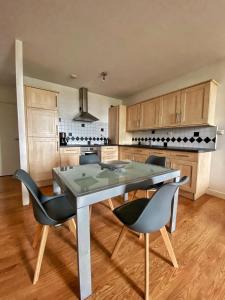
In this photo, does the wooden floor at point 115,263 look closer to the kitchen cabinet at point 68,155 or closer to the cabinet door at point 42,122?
the kitchen cabinet at point 68,155

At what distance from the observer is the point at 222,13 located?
5.06 ft

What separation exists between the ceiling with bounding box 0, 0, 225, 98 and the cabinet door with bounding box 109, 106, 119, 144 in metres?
1.27

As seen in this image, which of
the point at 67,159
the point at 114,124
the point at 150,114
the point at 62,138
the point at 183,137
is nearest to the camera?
the point at 183,137

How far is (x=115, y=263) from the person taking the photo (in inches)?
47.9

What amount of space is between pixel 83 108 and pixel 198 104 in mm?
2772

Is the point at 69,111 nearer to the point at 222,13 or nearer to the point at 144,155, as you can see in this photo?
the point at 144,155

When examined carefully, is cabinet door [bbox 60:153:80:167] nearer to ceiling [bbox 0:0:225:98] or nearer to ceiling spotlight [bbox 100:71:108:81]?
ceiling [bbox 0:0:225:98]

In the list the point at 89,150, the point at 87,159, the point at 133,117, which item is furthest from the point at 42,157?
the point at 133,117

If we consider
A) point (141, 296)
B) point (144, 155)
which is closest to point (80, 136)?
point (144, 155)

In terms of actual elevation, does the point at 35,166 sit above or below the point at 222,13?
below

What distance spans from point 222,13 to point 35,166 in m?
3.61

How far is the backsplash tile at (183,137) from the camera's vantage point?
2.74m

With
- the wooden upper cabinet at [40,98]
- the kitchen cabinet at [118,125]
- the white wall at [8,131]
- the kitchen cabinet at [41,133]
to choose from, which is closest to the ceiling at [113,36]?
the wooden upper cabinet at [40,98]

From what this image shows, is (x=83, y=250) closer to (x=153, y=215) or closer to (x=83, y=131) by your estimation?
(x=153, y=215)
